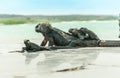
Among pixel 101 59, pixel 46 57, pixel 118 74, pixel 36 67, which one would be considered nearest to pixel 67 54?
pixel 46 57

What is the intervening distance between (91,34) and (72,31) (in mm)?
830

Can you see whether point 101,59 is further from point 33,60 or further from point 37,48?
point 37,48

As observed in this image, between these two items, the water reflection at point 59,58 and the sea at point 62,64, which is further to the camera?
the water reflection at point 59,58

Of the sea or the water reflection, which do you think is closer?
the sea

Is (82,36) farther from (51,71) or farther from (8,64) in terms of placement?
(51,71)

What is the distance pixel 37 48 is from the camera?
16.9 m

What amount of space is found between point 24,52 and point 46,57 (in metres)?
2.21

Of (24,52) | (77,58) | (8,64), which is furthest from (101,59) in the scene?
(24,52)

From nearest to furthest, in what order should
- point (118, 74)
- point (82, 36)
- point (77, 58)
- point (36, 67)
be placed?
point (118, 74) → point (36, 67) → point (77, 58) → point (82, 36)

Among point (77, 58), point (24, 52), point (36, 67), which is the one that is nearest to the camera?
point (36, 67)

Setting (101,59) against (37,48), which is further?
(37,48)

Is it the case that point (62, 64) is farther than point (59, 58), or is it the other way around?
point (59, 58)

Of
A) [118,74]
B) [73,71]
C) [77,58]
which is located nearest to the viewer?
[118,74]

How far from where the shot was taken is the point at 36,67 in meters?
12.0
